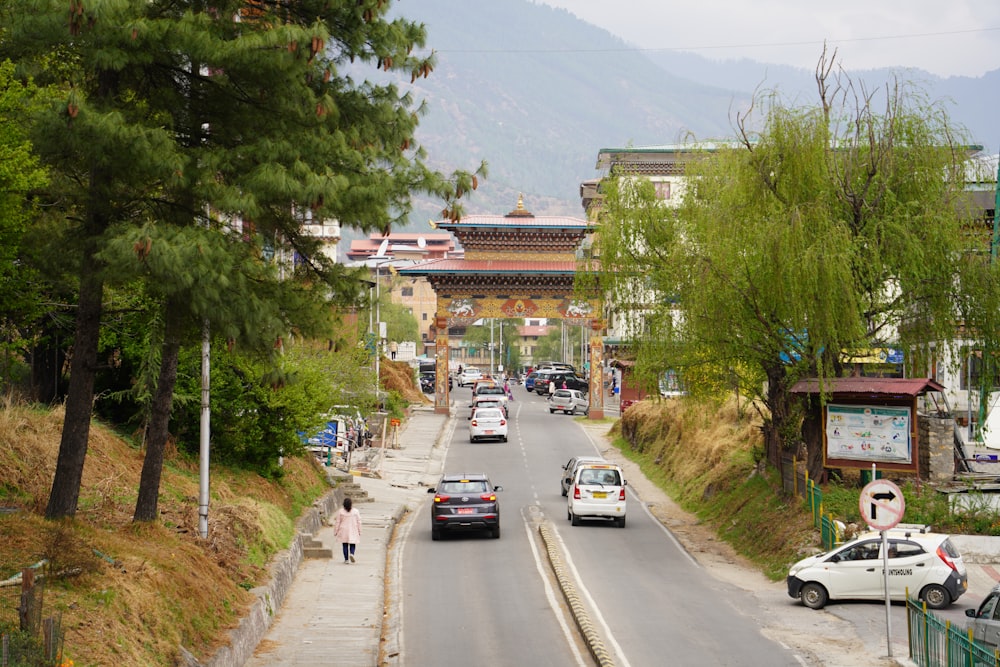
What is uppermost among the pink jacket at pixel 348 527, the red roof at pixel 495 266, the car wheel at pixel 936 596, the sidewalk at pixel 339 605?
the red roof at pixel 495 266

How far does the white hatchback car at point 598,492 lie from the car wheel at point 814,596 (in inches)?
437

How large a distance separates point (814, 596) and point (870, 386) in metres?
5.51

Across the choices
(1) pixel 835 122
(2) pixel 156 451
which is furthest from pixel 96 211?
(1) pixel 835 122

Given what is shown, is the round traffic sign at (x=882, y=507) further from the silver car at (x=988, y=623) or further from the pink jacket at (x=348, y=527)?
the pink jacket at (x=348, y=527)

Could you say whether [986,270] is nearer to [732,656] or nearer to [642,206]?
[642,206]

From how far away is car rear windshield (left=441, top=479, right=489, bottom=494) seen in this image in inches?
1187

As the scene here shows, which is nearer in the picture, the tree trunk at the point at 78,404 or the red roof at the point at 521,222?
the tree trunk at the point at 78,404

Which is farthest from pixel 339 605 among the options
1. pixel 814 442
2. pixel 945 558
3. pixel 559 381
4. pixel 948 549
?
pixel 559 381

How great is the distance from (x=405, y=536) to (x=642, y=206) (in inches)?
422

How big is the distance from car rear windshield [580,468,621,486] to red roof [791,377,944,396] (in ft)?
24.0

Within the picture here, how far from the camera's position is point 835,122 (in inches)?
1045

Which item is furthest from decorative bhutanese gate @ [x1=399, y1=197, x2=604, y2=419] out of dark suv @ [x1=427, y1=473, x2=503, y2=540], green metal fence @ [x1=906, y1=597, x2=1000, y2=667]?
green metal fence @ [x1=906, y1=597, x2=1000, y2=667]

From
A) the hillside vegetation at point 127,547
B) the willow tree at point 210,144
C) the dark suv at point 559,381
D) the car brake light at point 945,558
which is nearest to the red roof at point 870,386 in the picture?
the car brake light at point 945,558

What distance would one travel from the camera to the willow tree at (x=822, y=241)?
2461 centimetres
